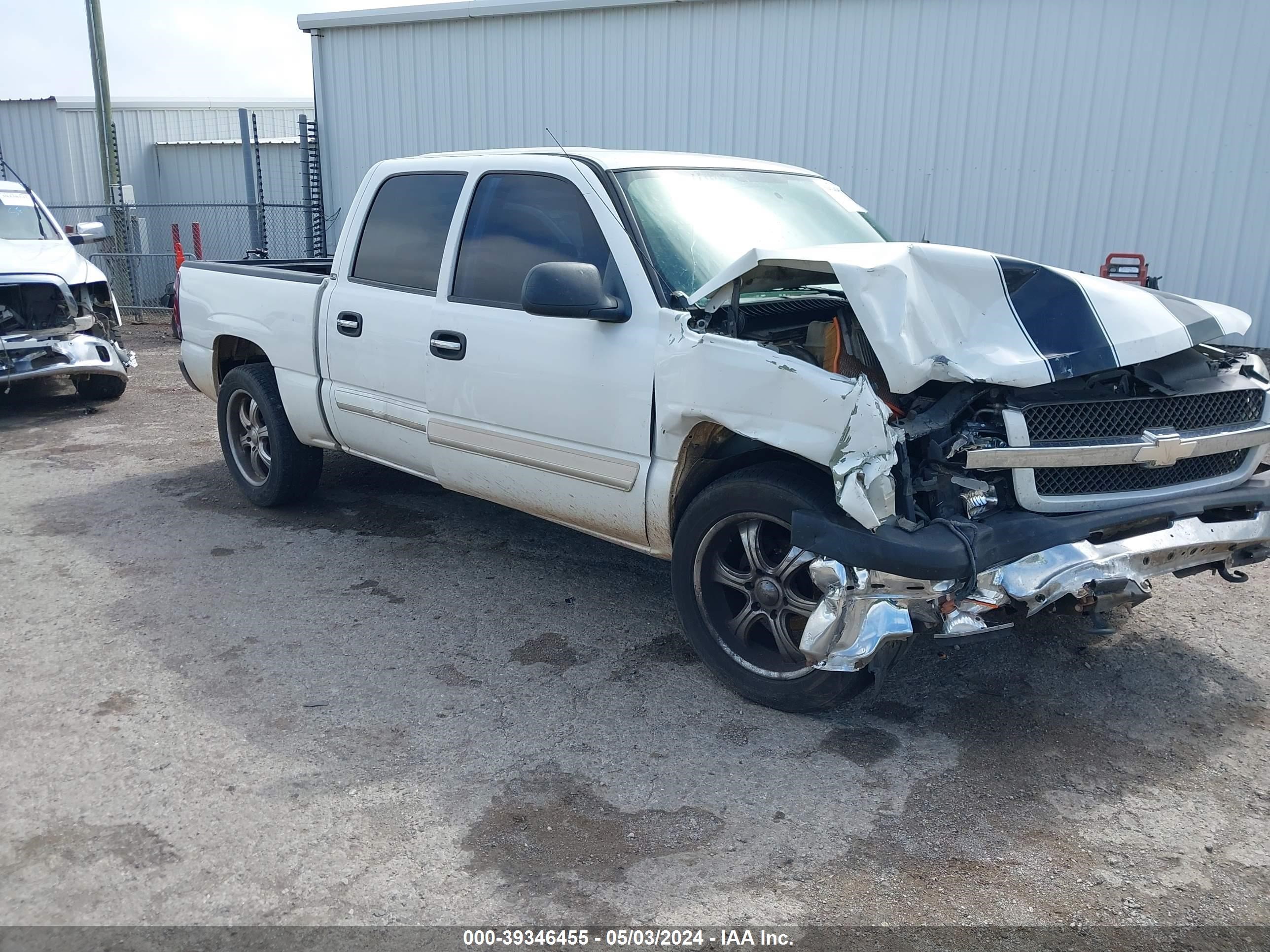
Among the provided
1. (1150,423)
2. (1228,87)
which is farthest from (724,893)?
(1228,87)

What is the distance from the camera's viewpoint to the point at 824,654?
3.29m

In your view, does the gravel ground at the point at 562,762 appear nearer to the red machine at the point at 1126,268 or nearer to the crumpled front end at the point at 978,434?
the crumpled front end at the point at 978,434

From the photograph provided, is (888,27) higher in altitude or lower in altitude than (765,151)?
higher

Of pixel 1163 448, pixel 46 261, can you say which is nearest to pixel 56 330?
pixel 46 261

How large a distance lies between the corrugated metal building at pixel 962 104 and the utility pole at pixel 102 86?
18.5ft

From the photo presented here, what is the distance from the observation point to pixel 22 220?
966 cm

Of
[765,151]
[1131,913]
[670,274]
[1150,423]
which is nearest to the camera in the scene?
[1131,913]

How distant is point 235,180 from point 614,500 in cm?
1644

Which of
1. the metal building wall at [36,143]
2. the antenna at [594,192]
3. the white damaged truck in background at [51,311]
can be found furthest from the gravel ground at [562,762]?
the metal building wall at [36,143]

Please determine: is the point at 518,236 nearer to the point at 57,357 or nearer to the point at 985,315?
the point at 985,315

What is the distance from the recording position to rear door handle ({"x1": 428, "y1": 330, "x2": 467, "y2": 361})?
15.0ft

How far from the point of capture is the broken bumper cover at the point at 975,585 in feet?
10.4

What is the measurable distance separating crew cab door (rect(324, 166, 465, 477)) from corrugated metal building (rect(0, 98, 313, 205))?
1328 centimetres

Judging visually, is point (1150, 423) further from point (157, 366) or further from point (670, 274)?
point (157, 366)
